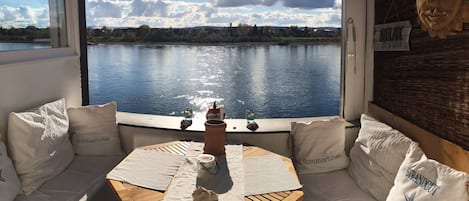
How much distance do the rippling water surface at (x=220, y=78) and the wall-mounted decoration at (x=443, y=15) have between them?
51.0 inches

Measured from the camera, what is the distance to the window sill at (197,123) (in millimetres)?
2803

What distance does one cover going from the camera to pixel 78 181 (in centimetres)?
240

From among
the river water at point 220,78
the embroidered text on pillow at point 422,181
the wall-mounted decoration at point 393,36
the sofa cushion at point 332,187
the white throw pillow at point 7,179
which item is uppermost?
the wall-mounted decoration at point 393,36

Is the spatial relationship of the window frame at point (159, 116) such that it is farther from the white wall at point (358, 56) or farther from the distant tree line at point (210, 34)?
the distant tree line at point (210, 34)

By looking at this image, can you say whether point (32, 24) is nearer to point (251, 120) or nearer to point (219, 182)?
point (251, 120)

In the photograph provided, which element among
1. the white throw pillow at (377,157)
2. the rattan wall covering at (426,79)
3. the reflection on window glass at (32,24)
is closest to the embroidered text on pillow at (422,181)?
the rattan wall covering at (426,79)

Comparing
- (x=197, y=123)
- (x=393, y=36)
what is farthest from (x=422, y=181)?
(x=197, y=123)

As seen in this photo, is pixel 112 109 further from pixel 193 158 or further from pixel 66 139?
pixel 193 158

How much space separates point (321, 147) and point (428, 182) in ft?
3.25

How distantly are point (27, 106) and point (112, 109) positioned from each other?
56 cm

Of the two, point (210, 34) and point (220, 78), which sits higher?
point (210, 34)

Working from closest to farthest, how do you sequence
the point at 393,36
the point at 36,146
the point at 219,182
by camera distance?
1. the point at 219,182
2. the point at 36,146
3. the point at 393,36

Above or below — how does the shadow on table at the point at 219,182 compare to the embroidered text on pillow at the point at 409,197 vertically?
above

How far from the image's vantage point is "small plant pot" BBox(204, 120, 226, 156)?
2.14m
